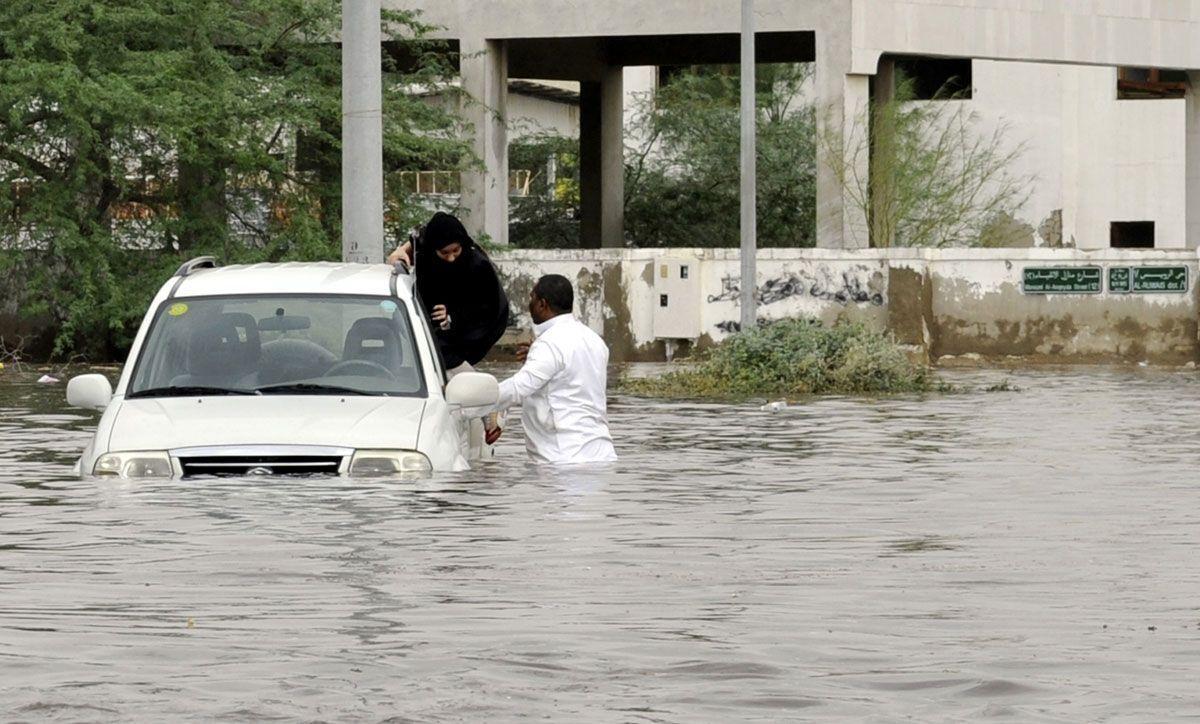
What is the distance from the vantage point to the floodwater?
6820 millimetres

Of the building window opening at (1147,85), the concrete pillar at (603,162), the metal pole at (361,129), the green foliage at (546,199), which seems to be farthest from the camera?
the building window opening at (1147,85)

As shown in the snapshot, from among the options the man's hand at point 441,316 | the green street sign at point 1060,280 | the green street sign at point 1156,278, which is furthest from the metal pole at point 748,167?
the man's hand at point 441,316

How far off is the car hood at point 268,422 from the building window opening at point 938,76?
42.2 m

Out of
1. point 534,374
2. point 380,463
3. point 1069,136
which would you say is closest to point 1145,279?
point 1069,136

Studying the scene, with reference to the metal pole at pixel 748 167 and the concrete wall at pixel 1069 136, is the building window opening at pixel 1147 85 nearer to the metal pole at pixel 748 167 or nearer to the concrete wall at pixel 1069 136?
the concrete wall at pixel 1069 136

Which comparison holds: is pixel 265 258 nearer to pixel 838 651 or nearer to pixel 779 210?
pixel 779 210

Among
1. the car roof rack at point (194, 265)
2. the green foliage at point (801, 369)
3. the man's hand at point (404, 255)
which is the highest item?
the man's hand at point (404, 255)

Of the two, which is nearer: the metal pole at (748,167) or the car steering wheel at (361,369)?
the car steering wheel at (361,369)

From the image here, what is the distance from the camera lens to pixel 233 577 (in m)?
9.46

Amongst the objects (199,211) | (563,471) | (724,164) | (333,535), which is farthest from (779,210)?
(333,535)

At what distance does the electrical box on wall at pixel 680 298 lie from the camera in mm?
35250

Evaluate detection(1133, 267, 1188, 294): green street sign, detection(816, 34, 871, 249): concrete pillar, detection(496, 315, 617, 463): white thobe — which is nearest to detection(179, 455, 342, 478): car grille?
detection(496, 315, 617, 463): white thobe

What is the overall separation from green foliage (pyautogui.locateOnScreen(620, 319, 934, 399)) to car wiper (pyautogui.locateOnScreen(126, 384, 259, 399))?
1448cm

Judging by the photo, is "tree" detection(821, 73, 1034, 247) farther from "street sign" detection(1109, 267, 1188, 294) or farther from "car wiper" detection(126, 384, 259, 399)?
"car wiper" detection(126, 384, 259, 399)
